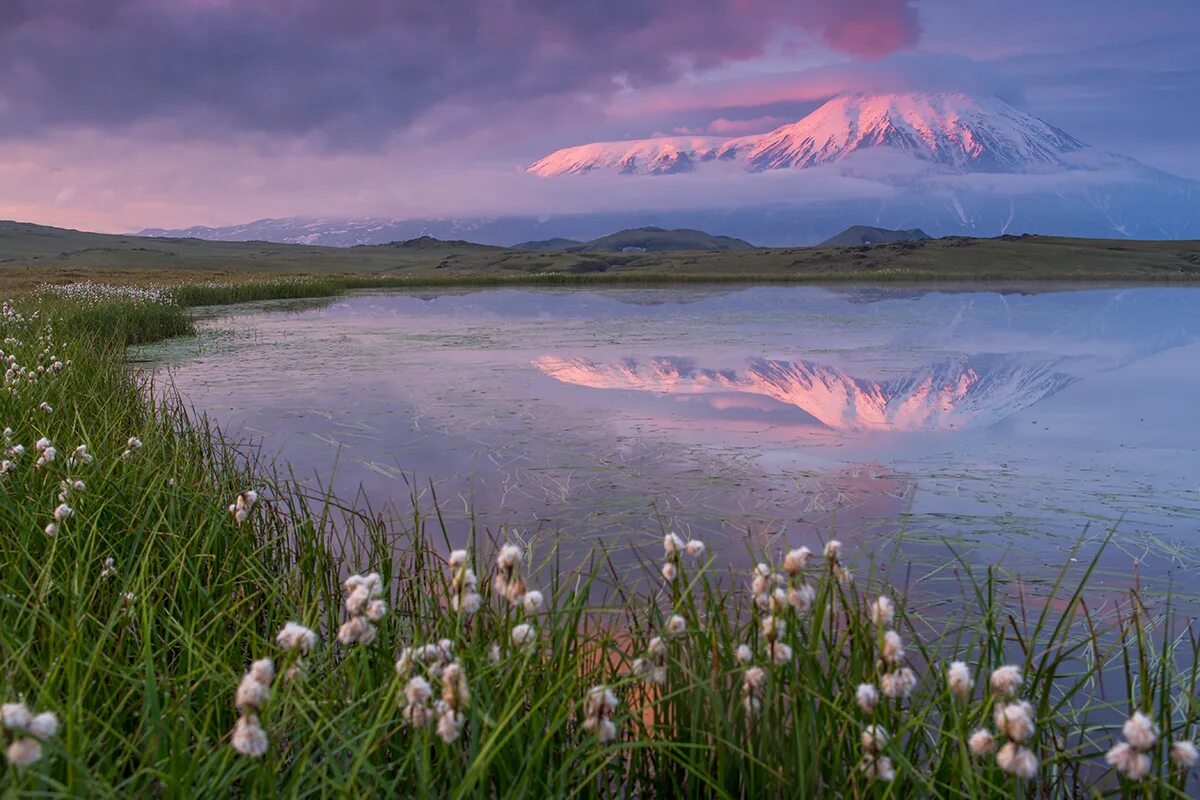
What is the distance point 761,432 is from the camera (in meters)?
9.74

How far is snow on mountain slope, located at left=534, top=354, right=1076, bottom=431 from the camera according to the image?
1059 centimetres

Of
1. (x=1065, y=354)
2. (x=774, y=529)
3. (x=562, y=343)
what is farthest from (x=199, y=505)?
(x=1065, y=354)

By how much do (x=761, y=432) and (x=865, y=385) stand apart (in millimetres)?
3888

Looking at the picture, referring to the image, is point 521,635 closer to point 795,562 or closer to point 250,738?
point 795,562

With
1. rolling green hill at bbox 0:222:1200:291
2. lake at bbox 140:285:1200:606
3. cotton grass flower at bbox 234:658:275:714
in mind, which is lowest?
lake at bbox 140:285:1200:606

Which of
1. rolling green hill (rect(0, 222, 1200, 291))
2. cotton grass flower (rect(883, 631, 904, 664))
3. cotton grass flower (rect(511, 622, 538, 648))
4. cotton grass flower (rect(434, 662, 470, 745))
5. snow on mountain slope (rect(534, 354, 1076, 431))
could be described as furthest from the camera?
rolling green hill (rect(0, 222, 1200, 291))

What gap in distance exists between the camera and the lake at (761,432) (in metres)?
6.16

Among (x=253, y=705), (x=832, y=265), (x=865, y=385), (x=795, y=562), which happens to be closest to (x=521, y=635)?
(x=795, y=562)

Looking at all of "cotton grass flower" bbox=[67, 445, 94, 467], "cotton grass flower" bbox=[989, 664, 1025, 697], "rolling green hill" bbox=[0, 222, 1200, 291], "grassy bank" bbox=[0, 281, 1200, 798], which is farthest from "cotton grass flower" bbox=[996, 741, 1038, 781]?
"rolling green hill" bbox=[0, 222, 1200, 291]

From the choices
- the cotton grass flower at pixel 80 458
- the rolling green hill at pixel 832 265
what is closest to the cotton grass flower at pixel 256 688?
the cotton grass flower at pixel 80 458

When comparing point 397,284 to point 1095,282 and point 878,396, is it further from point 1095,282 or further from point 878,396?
point 878,396

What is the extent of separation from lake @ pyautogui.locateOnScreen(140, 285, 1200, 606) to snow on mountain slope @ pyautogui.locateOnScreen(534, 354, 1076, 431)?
70 millimetres

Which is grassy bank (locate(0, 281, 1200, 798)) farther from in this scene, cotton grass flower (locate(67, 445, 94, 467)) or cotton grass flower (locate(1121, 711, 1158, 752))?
cotton grass flower (locate(67, 445, 94, 467))

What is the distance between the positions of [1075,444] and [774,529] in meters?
4.62
